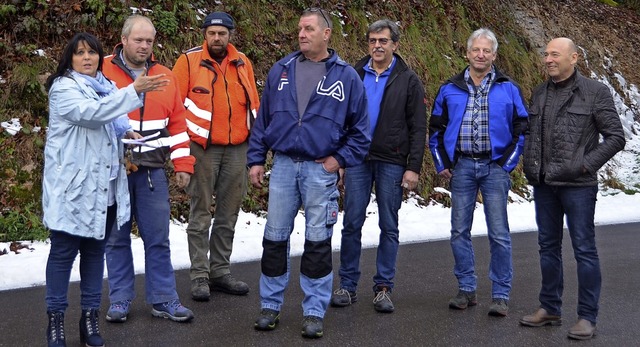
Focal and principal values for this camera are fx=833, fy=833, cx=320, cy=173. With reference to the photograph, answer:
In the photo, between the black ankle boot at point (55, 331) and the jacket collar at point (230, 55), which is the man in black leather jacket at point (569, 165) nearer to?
the jacket collar at point (230, 55)

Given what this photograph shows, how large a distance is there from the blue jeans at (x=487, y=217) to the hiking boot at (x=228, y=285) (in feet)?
5.98

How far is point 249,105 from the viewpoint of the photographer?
7211 millimetres

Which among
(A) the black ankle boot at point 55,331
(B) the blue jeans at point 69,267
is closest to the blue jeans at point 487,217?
(B) the blue jeans at point 69,267

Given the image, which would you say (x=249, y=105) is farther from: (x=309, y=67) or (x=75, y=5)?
(x=75, y=5)

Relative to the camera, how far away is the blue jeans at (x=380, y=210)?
6.91 m

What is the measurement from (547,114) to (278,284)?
2.38m

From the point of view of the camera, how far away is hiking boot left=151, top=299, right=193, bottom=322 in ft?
20.2

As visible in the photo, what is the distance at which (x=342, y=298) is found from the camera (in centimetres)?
686

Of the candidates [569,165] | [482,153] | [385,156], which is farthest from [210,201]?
[569,165]

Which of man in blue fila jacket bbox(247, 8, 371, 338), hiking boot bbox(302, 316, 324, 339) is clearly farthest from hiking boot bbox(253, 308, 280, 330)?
hiking boot bbox(302, 316, 324, 339)

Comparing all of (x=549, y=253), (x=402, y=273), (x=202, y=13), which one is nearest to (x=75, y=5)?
(x=202, y=13)

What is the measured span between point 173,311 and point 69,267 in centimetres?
104

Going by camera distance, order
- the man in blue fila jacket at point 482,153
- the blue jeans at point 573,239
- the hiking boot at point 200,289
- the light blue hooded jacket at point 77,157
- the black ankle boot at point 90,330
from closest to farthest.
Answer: the light blue hooded jacket at point 77,157
the black ankle boot at point 90,330
the blue jeans at point 573,239
the man in blue fila jacket at point 482,153
the hiking boot at point 200,289

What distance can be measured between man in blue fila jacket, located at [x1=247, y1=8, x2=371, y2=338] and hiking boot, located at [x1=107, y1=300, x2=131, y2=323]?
1.01 m
